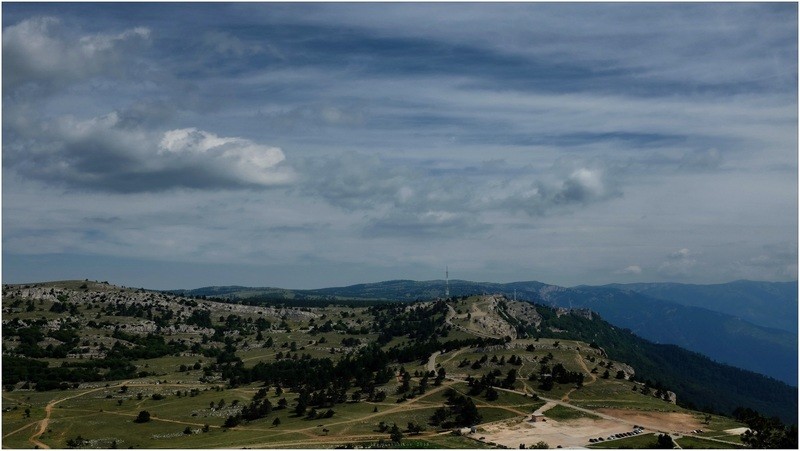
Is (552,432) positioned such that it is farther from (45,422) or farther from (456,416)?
(45,422)

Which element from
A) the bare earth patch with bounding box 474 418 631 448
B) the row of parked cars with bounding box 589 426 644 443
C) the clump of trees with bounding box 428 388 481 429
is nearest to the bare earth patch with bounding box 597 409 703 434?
the row of parked cars with bounding box 589 426 644 443

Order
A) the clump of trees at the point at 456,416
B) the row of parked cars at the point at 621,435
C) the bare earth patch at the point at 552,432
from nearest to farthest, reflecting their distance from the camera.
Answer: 1. the bare earth patch at the point at 552,432
2. the row of parked cars at the point at 621,435
3. the clump of trees at the point at 456,416

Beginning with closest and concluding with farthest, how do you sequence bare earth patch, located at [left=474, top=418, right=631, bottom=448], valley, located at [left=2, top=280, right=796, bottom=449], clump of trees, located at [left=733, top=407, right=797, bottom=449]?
clump of trees, located at [left=733, top=407, right=797, bottom=449] → bare earth patch, located at [left=474, top=418, right=631, bottom=448] → valley, located at [left=2, top=280, right=796, bottom=449]

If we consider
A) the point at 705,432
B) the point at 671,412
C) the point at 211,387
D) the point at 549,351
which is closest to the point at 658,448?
the point at 705,432

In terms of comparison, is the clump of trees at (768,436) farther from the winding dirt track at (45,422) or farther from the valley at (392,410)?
the winding dirt track at (45,422)

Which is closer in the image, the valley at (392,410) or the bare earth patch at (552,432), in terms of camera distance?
the bare earth patch at (552,432)

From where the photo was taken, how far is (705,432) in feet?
366

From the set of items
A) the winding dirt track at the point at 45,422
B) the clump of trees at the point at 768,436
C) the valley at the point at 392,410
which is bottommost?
the winding dirt track at the point at 45,422

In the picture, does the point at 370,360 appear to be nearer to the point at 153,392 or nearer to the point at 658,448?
the point at 153,392

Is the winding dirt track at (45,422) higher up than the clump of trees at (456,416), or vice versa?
the clump of trees at (456,416)

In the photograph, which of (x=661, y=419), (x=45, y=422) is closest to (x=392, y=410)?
(x=661, y=419)

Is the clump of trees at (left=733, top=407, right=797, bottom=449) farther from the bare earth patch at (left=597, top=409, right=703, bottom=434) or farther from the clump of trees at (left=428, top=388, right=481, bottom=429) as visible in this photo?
the clump of trees at (left=428, top=388, right=481, bottom=429)

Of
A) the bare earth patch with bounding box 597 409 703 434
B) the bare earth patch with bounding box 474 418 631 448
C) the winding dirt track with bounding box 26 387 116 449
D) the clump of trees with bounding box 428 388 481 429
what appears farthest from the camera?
the clump of trees with bounding box 428 388 481 429

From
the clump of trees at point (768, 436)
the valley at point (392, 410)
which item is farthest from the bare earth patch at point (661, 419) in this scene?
the clump of trees at point (768, 436)
